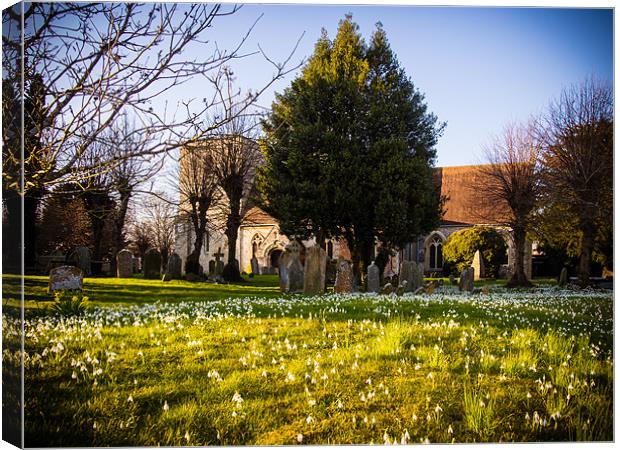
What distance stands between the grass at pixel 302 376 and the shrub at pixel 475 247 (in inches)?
122

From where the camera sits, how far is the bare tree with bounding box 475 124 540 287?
5.07 metres

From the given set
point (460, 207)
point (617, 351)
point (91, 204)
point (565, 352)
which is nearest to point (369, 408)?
point (565, 352)

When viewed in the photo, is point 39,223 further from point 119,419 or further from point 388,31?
point 388,31

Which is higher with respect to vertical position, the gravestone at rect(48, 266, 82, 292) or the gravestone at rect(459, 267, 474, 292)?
the gravestone at rect(48, 266, 82, 292)

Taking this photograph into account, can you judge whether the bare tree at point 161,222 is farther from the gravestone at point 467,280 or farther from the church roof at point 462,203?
the gravestone at point 467,280

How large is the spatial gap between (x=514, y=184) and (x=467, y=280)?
2.99m

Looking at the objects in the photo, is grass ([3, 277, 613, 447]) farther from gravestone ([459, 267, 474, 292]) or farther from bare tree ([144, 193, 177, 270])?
gravestone ([459, 267, 474, 292])

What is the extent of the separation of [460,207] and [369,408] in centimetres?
469

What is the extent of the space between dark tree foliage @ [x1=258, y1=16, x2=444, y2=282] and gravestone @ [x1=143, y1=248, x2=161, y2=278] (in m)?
1.55

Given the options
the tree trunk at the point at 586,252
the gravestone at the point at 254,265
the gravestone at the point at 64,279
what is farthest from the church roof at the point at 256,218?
the tree trunk at the point at 586,252

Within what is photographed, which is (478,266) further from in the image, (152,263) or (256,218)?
(152,263)

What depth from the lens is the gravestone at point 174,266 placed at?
201 inches

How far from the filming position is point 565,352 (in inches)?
166

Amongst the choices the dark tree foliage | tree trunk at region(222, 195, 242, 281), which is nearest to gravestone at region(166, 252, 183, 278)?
tree trunk at region(222, 195, 242, 281)
